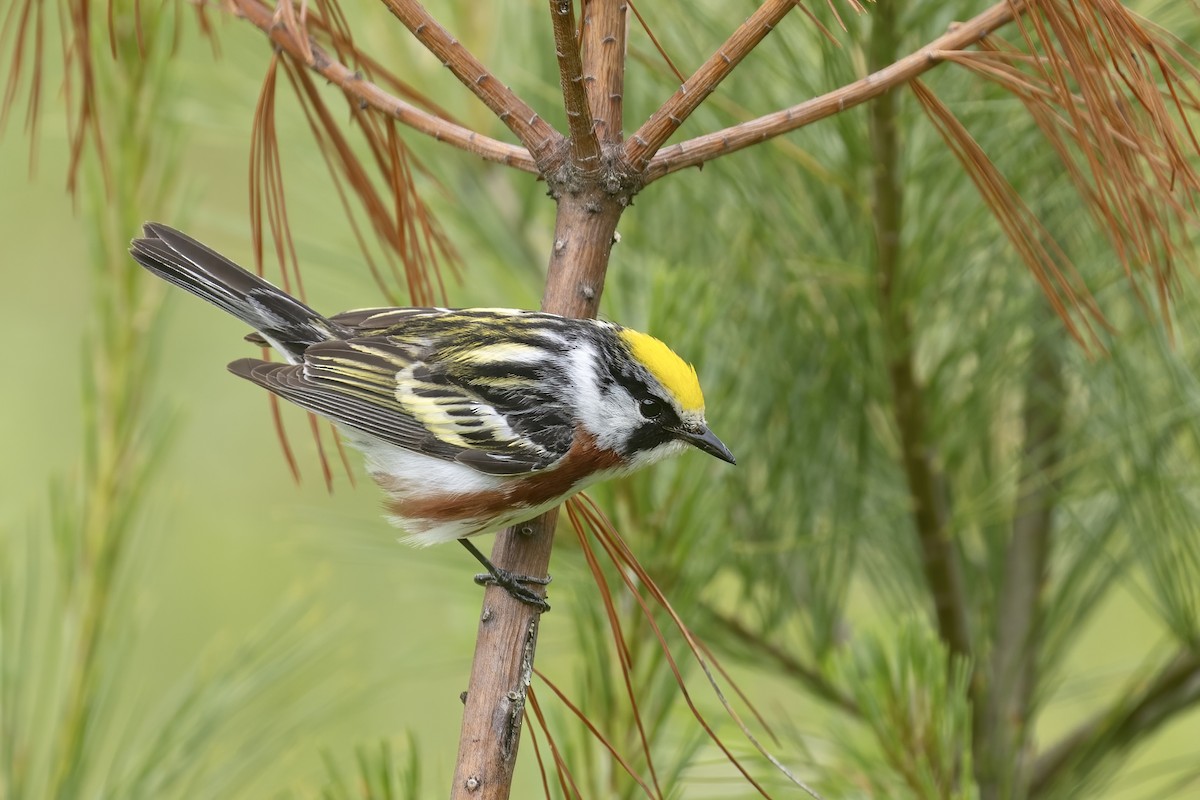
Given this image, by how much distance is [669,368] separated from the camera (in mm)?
1545

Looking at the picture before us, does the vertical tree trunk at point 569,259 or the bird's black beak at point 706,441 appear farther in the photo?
the bird's black beak at point 706,441

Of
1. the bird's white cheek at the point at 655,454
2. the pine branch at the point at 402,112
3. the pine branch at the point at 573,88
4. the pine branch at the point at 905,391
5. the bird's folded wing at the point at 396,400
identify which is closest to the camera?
the pine branch at the point at 573,88

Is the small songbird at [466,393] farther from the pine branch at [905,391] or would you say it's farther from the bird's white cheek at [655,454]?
the pine branch at [905,391]

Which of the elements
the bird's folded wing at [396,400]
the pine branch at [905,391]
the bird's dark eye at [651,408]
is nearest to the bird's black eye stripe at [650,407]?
the bird's dark eye at [651,408]

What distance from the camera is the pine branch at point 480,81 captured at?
1040 mm

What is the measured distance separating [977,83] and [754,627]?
2.62ft

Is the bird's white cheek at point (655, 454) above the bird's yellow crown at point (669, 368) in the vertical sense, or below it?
below

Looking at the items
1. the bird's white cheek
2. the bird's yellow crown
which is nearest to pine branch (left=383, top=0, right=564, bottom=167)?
the bird's yellow crown

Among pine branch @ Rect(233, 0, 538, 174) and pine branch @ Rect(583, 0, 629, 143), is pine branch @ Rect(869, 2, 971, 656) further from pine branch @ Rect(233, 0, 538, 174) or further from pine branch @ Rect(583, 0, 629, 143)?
pine branch @ Rect(233, 0, 538, 174)

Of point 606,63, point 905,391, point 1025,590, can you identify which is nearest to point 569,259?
point 606,63

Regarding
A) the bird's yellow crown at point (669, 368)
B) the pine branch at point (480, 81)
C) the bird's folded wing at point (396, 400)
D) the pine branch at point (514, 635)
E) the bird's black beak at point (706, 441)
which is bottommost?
the pine branch at point (514, 635)

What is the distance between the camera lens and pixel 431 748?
3.42 meters

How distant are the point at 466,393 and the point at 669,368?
1.47 ft

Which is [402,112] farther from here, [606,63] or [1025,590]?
[1025,590]
